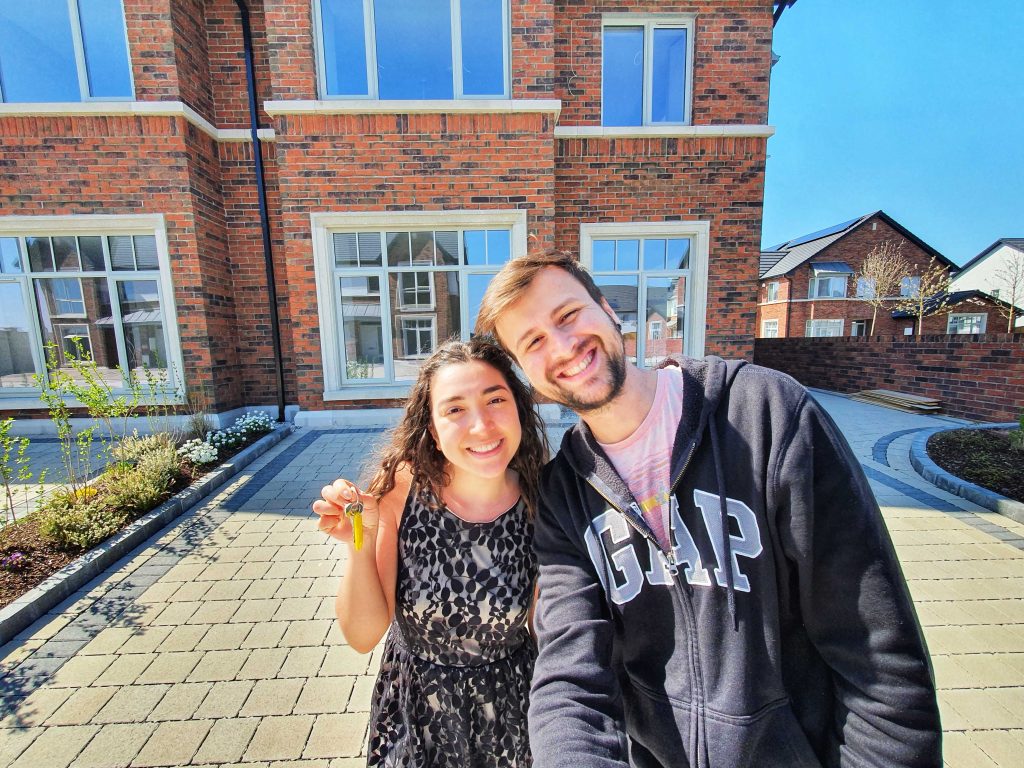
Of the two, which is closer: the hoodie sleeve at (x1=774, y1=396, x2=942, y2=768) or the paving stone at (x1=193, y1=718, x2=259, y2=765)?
the hoodie sleeve at (x1=774, y1=396, x2=942, y2=768)

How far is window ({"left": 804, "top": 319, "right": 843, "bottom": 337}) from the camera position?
80.5 feet

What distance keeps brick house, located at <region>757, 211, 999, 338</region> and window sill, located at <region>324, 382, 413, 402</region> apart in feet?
83.0

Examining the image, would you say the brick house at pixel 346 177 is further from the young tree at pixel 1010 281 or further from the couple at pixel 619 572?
the young tree at pixel 1010 281

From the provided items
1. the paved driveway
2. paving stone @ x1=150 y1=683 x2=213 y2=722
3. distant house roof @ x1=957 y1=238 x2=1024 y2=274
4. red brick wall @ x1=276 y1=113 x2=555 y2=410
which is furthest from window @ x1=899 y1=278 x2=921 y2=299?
paving stone @ x1=150 y1=683 x2=213 y2=722

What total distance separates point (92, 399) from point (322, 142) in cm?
419

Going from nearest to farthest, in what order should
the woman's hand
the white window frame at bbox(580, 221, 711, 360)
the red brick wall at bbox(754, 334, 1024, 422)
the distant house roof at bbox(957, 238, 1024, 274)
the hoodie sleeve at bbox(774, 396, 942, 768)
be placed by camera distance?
the hoodie sleeve at bbox(774, 396, 942, 768)
the woman's hand
the red brick wall at bbox(754, 334, 1024, 422)
the white window frame at bbox(580, 221, 711, 360)
the distant house roof at bbox(957, 238, 1024, 274)

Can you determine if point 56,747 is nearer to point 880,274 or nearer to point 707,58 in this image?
point 707,58

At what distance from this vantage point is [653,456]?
118 centimetres

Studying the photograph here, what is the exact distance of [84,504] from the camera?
3.42 meters

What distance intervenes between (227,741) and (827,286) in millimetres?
30346

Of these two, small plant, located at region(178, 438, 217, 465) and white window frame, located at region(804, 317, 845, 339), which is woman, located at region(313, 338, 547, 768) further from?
white window frame, located at region(804, 317, 845, 339)

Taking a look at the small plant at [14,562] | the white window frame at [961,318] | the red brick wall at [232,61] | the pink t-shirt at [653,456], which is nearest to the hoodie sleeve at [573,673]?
the pink t-shirt at [653,456]

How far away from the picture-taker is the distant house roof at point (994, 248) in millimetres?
28927

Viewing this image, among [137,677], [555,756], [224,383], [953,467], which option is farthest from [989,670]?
[224,383]
